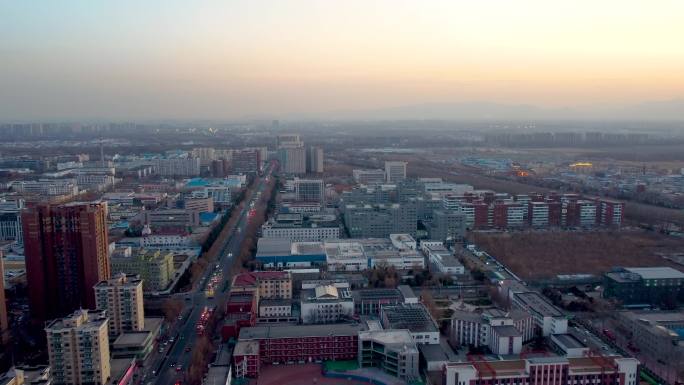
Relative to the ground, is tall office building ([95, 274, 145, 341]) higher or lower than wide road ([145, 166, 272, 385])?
higher

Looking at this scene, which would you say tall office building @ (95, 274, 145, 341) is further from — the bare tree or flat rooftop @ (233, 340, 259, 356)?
flat rooftop @ (233, 340, 259, 356)

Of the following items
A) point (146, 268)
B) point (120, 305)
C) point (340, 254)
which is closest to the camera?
point (120, 305)

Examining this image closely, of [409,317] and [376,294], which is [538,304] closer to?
[409,317]

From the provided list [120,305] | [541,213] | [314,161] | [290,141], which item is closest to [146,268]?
[120,305]

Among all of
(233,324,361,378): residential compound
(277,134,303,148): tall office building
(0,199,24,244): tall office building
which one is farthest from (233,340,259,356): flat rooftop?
(277,134,303,148): tall office building

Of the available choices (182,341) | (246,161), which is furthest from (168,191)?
(182,341)

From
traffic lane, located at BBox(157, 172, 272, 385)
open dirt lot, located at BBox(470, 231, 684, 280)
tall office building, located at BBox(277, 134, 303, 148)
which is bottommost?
traffic lane, located at BBox(157, 172, 272, 385)

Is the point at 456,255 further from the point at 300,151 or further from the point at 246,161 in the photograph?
the point at 246,161
